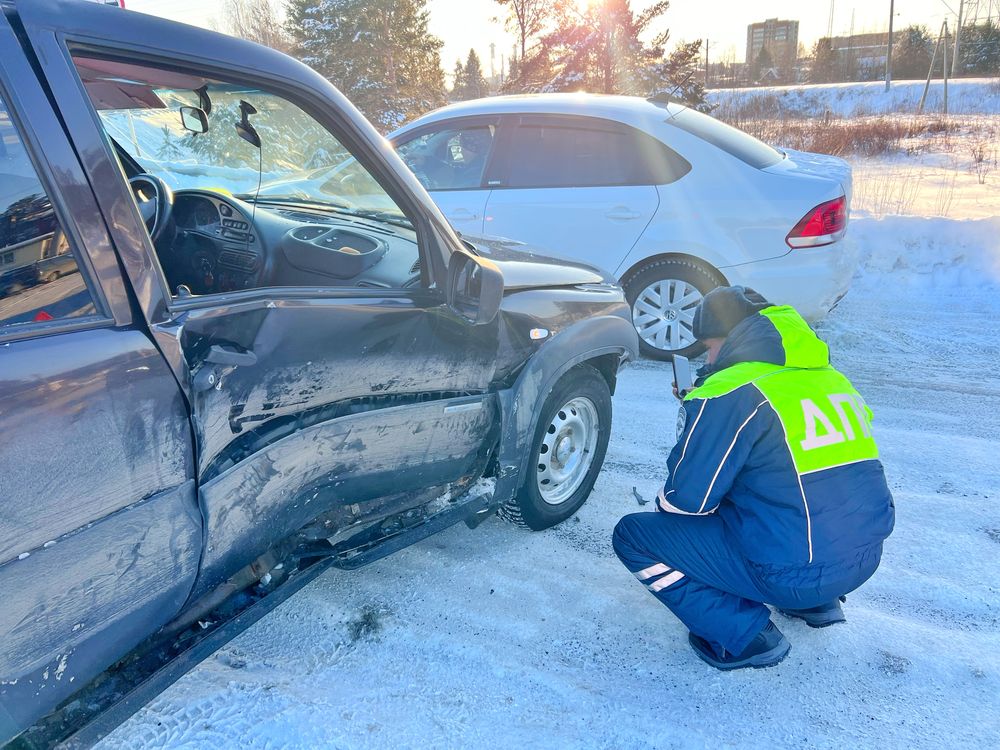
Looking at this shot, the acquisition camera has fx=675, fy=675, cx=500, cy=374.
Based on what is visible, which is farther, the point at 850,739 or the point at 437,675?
the point at 437,675

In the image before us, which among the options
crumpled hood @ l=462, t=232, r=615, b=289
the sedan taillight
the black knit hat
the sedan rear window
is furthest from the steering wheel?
the sedan taillight

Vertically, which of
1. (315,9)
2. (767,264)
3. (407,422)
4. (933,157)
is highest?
(315,9)

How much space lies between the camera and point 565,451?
3.17 metres

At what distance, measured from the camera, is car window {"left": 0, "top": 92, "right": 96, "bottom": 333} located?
57.0 inches

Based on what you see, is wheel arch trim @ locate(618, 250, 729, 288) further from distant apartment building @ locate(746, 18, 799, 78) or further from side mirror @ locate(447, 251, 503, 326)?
distant apartment building @ locate(746, 18, 799, 78)

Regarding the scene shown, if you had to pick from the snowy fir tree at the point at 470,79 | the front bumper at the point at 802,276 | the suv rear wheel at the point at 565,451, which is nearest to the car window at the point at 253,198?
the suv rear wheel at the point at 565,451

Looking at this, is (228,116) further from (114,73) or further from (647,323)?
(647,323)

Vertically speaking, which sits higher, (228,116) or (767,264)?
(228,116)

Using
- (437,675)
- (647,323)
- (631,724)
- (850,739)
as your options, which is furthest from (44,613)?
(647,323)

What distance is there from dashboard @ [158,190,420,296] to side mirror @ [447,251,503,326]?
0.21 m

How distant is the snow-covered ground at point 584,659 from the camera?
7.06 ft

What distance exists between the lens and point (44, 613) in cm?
147

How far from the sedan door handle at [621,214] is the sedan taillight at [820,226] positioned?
3.44 ft

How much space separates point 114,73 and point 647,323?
3952 millimetres
